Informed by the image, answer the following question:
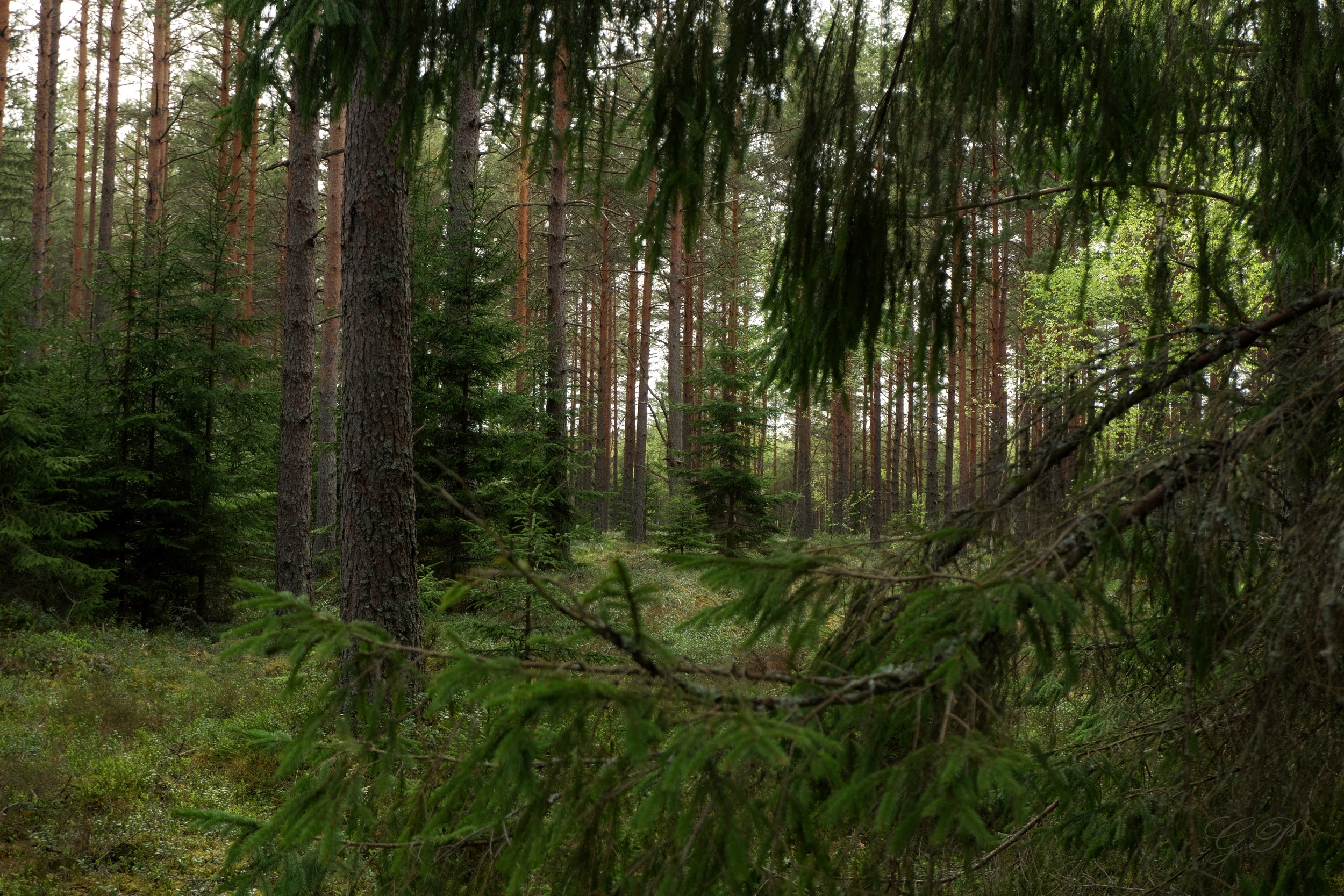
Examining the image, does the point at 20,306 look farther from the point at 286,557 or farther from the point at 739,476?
the point at 739,476

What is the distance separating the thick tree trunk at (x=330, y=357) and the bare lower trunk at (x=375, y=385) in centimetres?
782

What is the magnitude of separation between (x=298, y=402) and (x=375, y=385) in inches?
177

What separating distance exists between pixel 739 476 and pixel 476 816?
14.6 metres

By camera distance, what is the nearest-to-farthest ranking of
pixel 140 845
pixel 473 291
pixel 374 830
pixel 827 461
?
pixel 374 830, pixel 140 845, pixel 473 291, pixel 827 461

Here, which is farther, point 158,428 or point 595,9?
point 158,428

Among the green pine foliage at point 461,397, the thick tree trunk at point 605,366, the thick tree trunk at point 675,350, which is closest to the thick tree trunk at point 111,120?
the thick tree trunk at point 605,366

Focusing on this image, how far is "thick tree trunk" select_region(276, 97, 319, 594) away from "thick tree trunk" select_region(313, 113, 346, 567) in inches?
130

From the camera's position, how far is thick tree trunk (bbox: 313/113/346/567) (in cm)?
1449

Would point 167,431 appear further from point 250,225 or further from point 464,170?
point 250,225

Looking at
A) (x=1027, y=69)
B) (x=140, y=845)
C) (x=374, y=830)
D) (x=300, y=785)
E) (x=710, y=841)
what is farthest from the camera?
(x=140, y=845)

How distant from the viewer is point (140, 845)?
4512 millimetres

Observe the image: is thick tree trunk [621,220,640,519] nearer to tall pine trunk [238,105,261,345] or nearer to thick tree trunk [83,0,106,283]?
tall pine trunk [238,105,261,345]

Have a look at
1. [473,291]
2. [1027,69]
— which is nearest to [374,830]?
[1027,69]

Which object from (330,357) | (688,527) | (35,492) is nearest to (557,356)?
(688,527)
